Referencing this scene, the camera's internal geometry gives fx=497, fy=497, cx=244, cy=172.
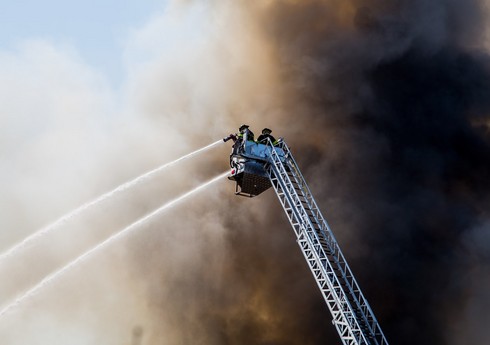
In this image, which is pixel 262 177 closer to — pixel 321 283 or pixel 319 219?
pixel 319 219

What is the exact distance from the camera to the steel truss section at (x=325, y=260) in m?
25.9

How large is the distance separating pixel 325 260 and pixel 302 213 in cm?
303

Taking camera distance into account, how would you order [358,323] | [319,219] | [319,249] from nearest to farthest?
[358,323] < [319,249] < [319,219]

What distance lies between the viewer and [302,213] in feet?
95.0

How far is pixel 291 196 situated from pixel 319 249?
356 cm

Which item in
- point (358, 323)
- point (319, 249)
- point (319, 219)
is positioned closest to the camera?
point (358, 323)

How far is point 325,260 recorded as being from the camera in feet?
90.8

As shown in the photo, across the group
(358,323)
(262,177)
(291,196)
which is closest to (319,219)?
(291,196)

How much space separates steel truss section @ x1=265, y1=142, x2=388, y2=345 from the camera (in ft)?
84.9

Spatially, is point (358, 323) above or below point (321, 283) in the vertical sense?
below

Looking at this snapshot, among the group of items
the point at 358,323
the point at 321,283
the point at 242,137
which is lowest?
the point at 358,323

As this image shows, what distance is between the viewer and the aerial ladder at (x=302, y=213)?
26641mm

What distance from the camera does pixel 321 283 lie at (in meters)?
28.1

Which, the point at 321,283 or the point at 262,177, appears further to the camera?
the point at 262,177
